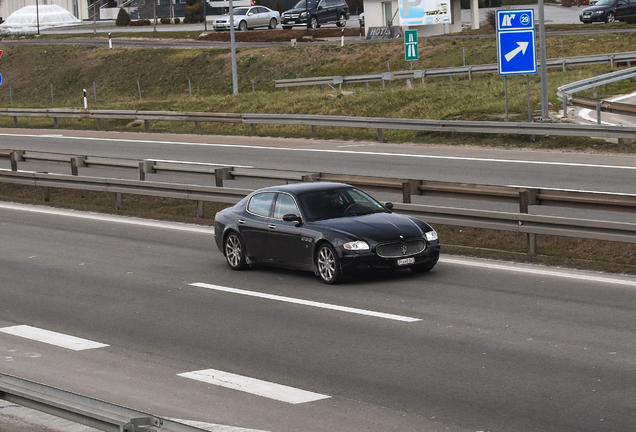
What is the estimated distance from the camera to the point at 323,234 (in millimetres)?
13219

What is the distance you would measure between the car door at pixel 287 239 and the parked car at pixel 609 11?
53.8 meters

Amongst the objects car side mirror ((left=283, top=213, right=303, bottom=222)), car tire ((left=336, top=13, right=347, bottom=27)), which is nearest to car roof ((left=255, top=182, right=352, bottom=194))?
car side mirror ((left=283, top=213, right=303, bottom=222))

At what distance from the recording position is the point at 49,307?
1265 cm

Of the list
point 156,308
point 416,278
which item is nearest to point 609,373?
point 416,278

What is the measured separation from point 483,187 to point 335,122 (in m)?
16.4

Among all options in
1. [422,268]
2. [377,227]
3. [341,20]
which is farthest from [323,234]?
[341,20]

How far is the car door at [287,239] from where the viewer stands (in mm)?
13562

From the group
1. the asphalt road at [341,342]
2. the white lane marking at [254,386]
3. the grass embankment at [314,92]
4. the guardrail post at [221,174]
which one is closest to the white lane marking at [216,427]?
the asphalt road at [341,342]

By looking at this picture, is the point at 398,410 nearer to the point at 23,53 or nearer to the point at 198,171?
the point at 198,171

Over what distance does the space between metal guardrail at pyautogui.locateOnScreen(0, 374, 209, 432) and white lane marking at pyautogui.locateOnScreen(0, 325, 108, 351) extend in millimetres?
3470

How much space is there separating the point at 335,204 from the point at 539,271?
287cm

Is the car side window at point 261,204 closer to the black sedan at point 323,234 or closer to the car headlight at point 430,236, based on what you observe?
the black sedan at point 323,234

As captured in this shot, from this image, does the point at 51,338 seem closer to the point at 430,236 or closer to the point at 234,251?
the point at 234,251

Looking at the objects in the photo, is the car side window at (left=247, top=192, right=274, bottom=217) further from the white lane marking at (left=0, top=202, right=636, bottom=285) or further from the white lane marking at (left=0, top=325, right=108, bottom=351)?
the white lane marking at (left=0, top=325, right=108, bottom=351)
